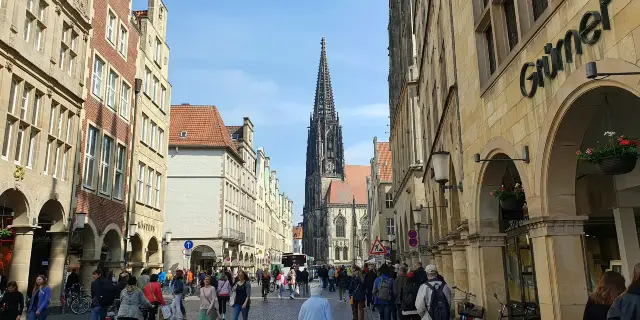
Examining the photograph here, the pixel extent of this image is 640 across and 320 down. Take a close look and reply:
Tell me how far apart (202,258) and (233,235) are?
148 inches

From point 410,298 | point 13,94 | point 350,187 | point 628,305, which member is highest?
point 350,187

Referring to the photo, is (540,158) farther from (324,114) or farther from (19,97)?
(324,114)

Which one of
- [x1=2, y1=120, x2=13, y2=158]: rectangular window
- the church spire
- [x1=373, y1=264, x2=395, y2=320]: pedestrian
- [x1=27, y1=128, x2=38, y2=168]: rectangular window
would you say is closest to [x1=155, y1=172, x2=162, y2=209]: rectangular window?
[x1=27, y1=128, x2=38, y2=168]: rectangular window

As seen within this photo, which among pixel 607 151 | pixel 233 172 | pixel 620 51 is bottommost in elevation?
pixel 607 151

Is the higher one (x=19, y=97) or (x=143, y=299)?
(x=19, y=97)

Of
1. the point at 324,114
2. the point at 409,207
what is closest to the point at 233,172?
the point at 409,207

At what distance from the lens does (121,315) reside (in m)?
9.16

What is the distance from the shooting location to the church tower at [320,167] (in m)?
116

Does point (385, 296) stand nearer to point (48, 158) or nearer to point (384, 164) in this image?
point (48, 158)

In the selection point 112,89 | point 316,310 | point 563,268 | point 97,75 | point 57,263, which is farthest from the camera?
point 112,89

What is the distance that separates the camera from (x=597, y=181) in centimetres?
960

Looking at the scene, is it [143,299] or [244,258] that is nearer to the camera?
[143,299]

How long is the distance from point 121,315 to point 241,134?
46556mm

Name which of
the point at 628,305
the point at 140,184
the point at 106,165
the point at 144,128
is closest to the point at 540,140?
the point at 628,305
